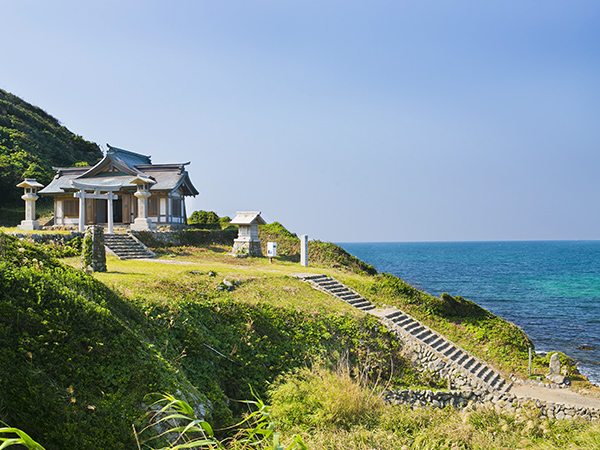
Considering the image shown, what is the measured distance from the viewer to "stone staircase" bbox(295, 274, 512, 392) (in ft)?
56.7

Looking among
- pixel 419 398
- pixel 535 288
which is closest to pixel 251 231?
pixel 419 398

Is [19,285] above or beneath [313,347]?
above

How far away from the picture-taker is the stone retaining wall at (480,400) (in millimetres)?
14375

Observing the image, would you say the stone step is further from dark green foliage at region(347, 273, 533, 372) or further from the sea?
the sea

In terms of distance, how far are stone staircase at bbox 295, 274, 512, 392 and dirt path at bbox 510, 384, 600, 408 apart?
1.73ft

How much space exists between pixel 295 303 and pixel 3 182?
1415 inches

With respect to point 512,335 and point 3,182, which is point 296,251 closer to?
point 512,335

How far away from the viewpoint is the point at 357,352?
15516mm

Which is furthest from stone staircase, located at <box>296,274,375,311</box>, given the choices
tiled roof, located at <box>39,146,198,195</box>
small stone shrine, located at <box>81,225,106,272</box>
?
tiled roof, located at <box>39,146,198,195</box>

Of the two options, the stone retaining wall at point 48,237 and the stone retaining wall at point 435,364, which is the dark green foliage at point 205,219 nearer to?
the stone retaining wall at point 48,237

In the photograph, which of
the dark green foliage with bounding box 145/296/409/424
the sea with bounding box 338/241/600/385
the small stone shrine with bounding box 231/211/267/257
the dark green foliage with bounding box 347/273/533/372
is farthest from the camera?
the small stone shrine with bounding box 231/211/267/257

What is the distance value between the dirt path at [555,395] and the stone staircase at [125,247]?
19.5m

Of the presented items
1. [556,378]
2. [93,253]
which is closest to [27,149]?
[93,253]

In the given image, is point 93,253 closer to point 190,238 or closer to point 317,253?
point 190,238
